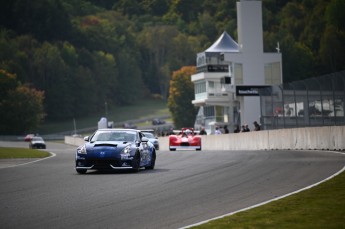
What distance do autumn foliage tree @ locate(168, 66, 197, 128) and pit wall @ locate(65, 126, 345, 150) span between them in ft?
332

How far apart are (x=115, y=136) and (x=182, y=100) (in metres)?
133

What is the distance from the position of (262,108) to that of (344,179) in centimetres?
3428

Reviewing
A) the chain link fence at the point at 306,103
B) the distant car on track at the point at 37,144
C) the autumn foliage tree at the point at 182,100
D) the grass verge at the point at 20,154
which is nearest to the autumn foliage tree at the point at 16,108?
the autumn foliage tree at the point at 182,100

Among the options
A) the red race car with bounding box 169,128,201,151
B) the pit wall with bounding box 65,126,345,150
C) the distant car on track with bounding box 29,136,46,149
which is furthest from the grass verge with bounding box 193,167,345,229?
the distant car on track with bounding box 29,136,46,149

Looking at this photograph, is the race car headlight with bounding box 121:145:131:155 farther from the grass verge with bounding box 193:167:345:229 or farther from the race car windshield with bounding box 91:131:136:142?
the grass verge with bounding box 193:167:345:229

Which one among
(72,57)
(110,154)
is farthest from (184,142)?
(72,57)

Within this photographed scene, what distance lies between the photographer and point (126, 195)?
56.9 feet

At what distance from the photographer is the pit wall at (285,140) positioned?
35062 millimetres

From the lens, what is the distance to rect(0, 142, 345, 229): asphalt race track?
13766mm

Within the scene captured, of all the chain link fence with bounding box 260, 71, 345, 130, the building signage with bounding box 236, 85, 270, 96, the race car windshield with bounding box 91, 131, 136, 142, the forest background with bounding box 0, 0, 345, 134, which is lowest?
Answer: the race car windshield with bounding box 91, 131, 136, 142

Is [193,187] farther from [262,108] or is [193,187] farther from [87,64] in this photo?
[87,64]

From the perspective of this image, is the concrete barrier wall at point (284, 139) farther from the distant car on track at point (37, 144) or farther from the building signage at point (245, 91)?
the building signage at point (245, 91)

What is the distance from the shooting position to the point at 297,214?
13.1 meters

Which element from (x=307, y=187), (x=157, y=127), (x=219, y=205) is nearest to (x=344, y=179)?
(x=307, y=187)
